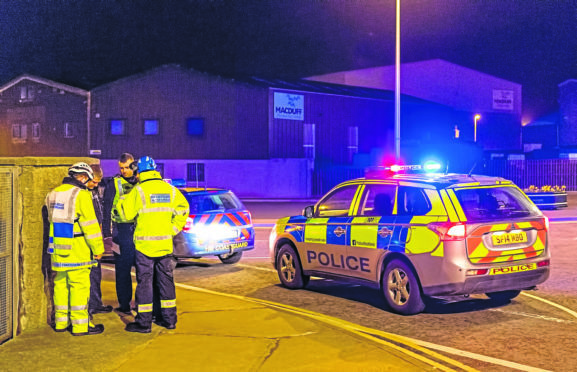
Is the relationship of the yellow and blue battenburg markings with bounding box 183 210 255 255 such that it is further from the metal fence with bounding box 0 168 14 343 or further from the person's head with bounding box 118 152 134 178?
the metal fence with bounding box 0 168 14 343

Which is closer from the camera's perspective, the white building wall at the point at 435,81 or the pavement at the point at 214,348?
the pavement at the point at 214,348

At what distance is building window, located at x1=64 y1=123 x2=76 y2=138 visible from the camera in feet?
148

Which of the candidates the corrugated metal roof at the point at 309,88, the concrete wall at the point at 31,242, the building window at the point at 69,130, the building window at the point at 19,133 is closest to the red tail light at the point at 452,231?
the concrete wall at the point at 31,242

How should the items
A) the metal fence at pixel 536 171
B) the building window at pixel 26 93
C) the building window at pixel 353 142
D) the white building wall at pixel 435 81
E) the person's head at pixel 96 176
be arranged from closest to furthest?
the person's head at pixel 96 176 < the metal fence at pixel 536 171 < the building window at pixel 353 142 < the building window at pixel 26 93 < the white building wall at pixel 435 81

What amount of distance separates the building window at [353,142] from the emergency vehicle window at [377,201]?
37526mm

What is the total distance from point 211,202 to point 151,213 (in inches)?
202

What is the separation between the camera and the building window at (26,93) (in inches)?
1870

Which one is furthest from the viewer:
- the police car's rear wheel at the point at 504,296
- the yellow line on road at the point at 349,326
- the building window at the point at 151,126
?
the building window at the point at 151,126

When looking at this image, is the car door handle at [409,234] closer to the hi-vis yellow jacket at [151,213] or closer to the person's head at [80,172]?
the hi-vis yellow jacket at [151,213]

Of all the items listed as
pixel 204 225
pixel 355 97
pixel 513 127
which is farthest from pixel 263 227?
pixel 513 127

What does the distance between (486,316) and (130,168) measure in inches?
183

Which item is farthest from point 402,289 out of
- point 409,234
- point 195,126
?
point 195,126

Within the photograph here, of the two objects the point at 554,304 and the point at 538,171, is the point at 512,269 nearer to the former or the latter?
the point at 554,304

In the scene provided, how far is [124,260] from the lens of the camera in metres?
8.45
